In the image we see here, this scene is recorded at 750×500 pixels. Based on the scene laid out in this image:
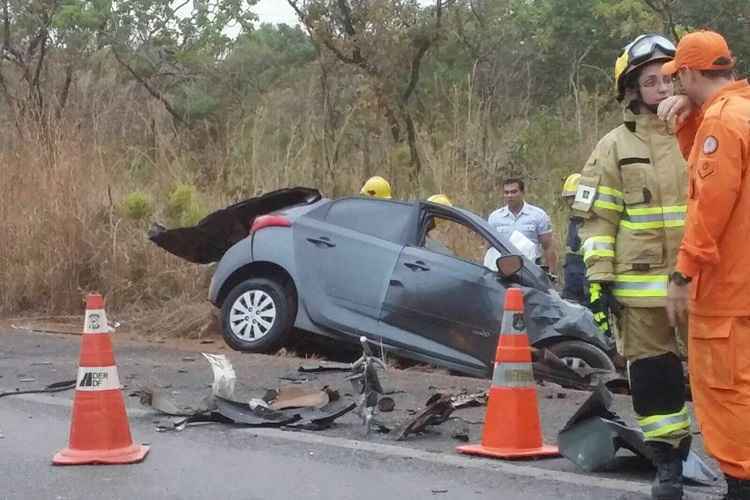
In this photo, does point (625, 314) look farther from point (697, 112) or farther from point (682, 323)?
point (697, 112)

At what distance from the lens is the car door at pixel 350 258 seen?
10539mm

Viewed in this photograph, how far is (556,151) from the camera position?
18266mm

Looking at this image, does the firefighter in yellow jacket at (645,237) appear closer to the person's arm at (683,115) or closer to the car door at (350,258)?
the person's arm at (683,115)

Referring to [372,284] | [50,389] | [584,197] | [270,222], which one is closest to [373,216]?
[372,284]

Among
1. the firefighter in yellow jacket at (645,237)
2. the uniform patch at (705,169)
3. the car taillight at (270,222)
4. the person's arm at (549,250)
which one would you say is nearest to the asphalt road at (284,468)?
the firefighter in yellow jacket at (645,237)

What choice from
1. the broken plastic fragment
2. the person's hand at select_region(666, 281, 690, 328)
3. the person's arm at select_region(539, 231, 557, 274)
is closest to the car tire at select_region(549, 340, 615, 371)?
the person's arm at select_region(539, 231, 557, 274)

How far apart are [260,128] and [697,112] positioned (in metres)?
12.5

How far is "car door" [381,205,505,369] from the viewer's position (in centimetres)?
1001

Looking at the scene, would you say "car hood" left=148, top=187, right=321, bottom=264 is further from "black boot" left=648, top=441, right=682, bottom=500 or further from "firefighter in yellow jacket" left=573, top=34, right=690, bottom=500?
"black boot" left=648, top=441, right=682, bottom=500

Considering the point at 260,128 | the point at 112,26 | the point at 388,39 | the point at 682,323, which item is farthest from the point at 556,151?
the point at 682,323

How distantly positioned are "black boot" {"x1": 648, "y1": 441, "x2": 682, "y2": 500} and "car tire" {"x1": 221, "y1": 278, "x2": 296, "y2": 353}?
5.98 m

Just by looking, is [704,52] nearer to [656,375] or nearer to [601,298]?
[601,298]

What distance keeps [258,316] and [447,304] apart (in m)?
1.82

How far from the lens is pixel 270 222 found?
11164mm
